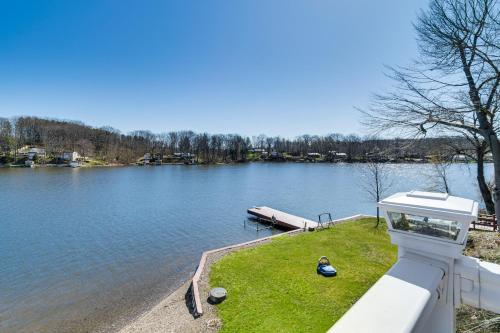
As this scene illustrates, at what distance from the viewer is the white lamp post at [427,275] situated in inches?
51.6

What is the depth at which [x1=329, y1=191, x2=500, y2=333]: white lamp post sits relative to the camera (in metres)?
1.31

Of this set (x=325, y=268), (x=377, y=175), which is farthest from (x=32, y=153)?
(x=325, y=268)

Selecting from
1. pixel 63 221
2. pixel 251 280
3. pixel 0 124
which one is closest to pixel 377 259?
pixel 251 280

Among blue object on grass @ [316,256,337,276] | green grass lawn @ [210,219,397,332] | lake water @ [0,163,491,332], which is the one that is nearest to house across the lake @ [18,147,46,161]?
lake water @ [0,163,491,332]

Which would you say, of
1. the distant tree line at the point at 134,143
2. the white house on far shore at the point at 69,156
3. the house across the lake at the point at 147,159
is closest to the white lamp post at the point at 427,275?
the distant tree line at the point at 134,143

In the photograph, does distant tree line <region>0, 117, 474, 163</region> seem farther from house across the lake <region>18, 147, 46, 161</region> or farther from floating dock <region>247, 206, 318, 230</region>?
floating dock <region>247, 206, 318, 230</region>

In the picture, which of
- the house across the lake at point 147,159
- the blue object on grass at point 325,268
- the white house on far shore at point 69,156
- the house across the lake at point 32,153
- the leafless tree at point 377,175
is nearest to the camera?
the blue object on grass at point 325,268

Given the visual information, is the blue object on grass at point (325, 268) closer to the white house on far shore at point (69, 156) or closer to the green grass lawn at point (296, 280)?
the green grass lawn at point (296, 280)

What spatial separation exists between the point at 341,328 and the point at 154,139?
14251 centimetres

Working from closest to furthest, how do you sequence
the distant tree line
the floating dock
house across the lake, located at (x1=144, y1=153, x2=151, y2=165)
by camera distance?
1. the floating dock
2. the distant tree line
3. house across the lake, located at (x1=144, y1=153, x2=151, y2=165)

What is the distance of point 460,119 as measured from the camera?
16.1 ft

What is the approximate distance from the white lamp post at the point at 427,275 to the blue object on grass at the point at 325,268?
9551 mm

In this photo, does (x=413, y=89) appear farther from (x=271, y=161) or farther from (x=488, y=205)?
(x=271, y=161)

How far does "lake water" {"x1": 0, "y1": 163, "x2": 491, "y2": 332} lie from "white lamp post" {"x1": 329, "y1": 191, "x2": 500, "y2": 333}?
402 inches
